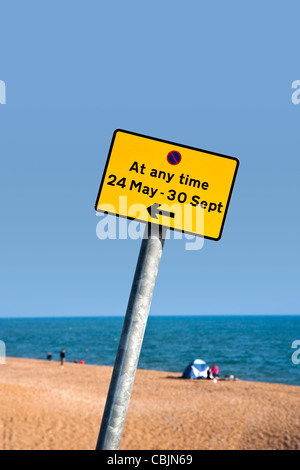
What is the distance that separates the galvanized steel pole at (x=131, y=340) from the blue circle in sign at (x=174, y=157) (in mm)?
278

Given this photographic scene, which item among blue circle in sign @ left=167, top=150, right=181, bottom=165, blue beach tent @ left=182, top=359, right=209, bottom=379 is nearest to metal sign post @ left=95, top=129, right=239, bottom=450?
blue circle in sign @ left=167, top=150, right=181, bottom=165

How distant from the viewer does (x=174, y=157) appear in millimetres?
1797

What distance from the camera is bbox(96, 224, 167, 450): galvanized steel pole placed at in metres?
1.73

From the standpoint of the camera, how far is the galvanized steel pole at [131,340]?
5.66 ft

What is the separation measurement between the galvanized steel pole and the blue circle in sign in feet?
0.91

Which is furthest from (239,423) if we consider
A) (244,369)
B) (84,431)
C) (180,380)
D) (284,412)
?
(244,369)

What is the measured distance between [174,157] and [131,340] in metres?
0.76

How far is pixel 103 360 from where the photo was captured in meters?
66.8

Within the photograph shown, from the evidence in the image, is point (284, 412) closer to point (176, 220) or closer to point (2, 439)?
point (2, 439)

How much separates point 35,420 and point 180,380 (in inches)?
744

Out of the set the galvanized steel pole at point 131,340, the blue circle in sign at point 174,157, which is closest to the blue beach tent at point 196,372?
the galvanized steel pole at point 131,340

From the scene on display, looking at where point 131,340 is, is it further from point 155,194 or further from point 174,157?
point 174,157

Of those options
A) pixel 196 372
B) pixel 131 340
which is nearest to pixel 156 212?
pixel 131 340

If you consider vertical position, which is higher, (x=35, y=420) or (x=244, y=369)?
(x=35, y=420)
